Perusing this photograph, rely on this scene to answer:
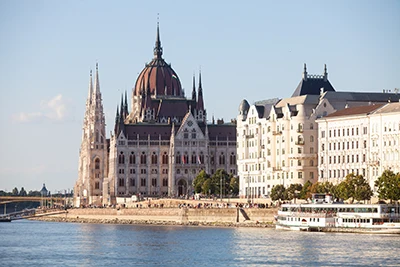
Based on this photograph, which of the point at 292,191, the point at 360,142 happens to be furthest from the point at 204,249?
the point at 360,142

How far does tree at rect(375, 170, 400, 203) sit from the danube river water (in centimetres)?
1192

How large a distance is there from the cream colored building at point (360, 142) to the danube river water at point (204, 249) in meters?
21.7

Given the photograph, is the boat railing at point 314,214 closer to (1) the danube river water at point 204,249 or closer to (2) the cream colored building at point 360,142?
(1) the danube river water at point 204,249

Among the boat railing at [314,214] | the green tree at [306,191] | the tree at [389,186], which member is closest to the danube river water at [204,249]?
the boat railing at [314,214]

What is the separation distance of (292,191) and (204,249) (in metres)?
53.8

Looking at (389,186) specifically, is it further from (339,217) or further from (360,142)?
(360,142)

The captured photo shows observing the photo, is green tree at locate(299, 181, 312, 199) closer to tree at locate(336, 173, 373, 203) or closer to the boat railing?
tree at locate(336, 173, 373, 203)

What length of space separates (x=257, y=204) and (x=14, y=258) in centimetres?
7028

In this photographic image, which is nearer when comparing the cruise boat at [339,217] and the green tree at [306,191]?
the cruise boat at [339,217]

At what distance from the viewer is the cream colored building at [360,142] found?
7146 inches

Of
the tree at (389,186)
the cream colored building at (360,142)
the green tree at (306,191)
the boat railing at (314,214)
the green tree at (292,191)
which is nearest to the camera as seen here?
the boat railing at (314,214)

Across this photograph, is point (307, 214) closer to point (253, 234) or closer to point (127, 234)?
point (253, 234)

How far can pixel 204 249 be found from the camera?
136500mm

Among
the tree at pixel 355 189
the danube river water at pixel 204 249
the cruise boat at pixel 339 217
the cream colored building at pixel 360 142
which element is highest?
the cream colored building at pixel 360 142
